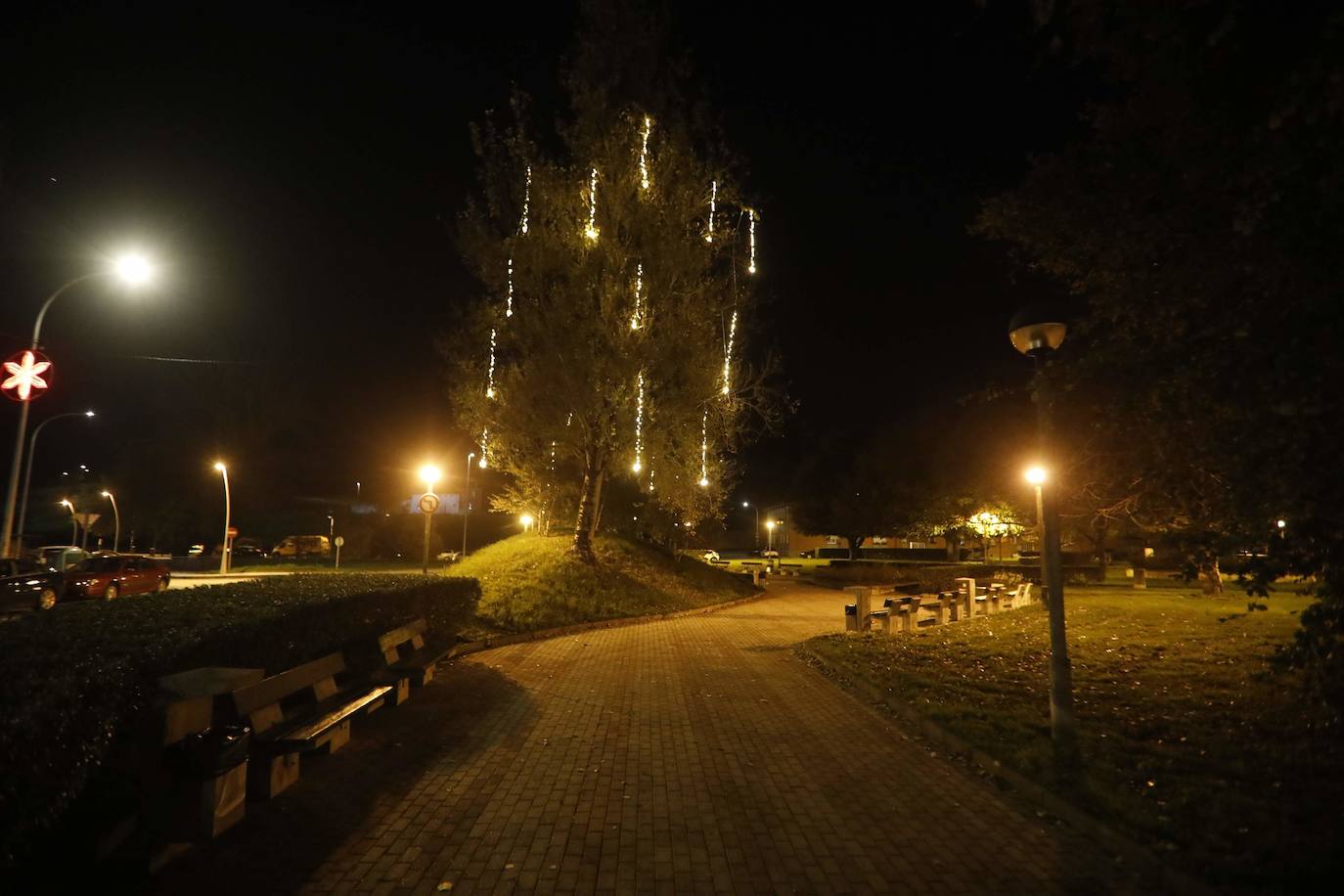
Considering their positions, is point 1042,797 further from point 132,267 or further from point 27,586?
point 27,586

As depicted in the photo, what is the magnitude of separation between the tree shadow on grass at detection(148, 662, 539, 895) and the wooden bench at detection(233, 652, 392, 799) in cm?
15

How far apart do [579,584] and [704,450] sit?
4.96 meters

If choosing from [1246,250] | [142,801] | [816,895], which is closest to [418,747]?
[142,801]

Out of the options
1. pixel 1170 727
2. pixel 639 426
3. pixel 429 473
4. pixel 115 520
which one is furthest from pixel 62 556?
pixel 1170 727

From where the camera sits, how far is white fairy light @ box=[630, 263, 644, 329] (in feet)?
63.4

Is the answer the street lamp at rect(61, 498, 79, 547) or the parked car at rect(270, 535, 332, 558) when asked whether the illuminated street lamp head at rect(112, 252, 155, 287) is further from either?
the street lamp at rect(61, 498, 79, 547)

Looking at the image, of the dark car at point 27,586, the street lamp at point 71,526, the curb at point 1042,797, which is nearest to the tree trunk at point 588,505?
the curb at point 1042,797

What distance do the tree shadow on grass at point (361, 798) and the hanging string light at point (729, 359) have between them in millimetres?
12579

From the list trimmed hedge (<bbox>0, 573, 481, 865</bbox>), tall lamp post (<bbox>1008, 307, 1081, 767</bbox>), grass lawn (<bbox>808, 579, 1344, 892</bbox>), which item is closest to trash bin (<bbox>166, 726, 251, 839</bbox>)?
trimmed hedge (<bbox>0, 573, 481, 865</bbox>)

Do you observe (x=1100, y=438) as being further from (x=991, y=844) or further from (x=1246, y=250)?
(x=991, y=844)

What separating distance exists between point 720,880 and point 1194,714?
627 cm

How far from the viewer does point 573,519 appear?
1058 inches

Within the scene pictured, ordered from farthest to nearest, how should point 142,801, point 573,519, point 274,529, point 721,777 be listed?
point 274,529, point 573,519, point 721,777, point 142,801

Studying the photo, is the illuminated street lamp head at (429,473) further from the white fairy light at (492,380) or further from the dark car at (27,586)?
the dark car at (27,586)
